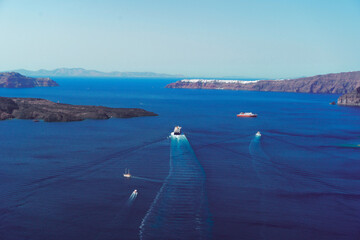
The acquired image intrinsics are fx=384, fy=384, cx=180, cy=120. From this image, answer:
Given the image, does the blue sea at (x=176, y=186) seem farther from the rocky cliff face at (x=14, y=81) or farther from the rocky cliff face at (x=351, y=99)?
the rocky cliff face at (x=14, y=81)

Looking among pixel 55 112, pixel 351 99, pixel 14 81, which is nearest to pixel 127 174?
pixel 55 112

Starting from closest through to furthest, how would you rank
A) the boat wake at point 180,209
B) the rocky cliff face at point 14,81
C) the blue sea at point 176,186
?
the boat wake at point 180,209 → the blue sea at point 176,186 → the rocky cliff face at point 14,81

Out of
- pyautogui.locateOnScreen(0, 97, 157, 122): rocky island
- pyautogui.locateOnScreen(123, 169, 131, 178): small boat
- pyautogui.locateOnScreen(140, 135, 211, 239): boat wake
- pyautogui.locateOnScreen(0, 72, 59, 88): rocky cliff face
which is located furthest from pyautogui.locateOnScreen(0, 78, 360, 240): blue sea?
pyautogui.locateOnScreen(0, 72, 59, 88): rocky cliff face

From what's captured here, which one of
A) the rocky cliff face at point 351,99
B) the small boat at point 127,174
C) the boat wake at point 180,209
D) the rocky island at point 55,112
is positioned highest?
the rocky cliff face at point 351,99

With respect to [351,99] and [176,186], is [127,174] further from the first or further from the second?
[351,99]

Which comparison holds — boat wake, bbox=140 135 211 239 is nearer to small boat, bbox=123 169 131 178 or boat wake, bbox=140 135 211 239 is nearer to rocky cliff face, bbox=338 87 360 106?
small boat, bbox=123 169 131 178

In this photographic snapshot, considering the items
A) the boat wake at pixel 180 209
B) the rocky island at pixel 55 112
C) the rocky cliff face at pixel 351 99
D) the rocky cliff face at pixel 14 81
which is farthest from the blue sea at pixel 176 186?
the rocky cliff face at pixel 14 81
